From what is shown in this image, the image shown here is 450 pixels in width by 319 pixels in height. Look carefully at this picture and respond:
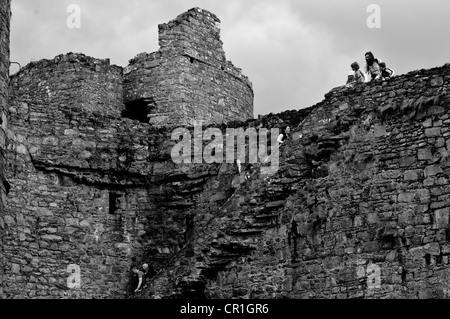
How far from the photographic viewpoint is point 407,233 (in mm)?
22031

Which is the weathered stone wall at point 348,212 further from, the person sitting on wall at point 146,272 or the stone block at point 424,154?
the person sitting on wall at point 146,272

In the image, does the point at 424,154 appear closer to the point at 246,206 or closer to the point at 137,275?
the point at 246,206

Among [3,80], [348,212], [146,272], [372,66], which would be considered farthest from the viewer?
[146,272]

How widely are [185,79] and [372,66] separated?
5934 millimetres

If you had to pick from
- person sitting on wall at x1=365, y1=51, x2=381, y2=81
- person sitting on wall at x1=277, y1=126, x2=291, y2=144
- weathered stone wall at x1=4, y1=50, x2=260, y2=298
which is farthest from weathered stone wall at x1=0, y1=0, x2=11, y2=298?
person sitting on wall at x1=365, y1=51, x2=381, y2=81

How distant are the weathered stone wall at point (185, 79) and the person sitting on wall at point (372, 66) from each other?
5.51 metres

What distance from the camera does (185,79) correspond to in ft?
96.4

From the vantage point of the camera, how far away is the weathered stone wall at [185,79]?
95.8 ft

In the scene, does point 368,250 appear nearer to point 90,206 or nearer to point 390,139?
point 390,139

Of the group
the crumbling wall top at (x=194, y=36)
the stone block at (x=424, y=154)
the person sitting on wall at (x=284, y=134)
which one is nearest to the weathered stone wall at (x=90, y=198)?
the person sitting on wall at (x=284, y=134)

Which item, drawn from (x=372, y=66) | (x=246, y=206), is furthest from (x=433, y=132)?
(x=246, y=206)
